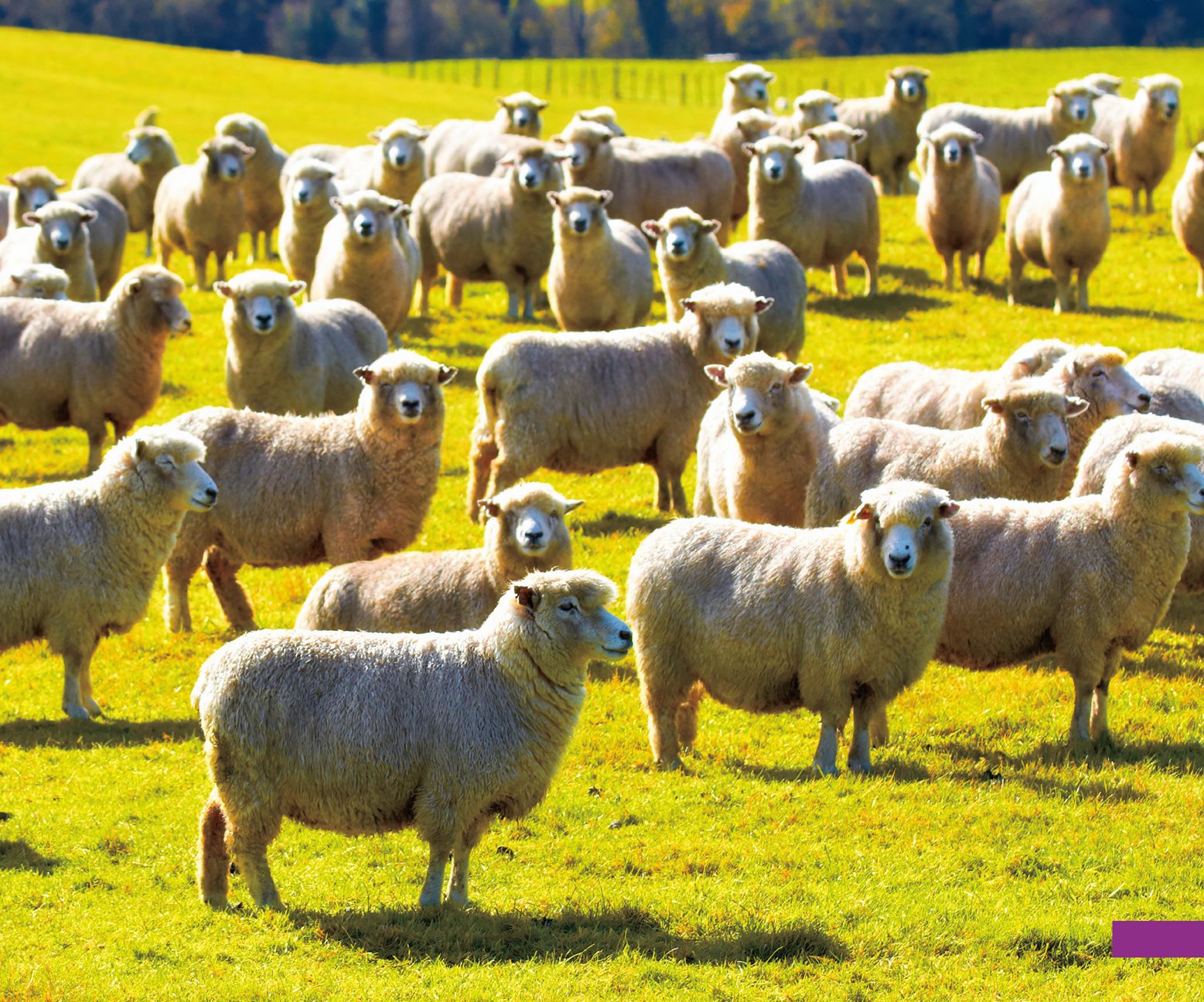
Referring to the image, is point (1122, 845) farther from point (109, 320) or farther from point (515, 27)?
point (515, 27)

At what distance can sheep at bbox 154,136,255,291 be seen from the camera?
874 inches

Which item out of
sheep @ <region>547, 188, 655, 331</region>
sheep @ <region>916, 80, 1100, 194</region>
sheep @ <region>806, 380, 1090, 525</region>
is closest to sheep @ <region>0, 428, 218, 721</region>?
sheep @ <region>806, 380, 1090, 525</region>

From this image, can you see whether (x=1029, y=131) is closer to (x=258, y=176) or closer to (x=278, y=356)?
(x=258, y=176)

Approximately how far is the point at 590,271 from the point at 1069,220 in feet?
20.2

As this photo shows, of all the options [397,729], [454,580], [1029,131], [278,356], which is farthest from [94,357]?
[1029,131]

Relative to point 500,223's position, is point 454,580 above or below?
below

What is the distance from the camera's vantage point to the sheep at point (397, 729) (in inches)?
281

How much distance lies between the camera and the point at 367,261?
18078mm

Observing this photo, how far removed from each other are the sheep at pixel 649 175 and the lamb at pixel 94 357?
8.73 metres

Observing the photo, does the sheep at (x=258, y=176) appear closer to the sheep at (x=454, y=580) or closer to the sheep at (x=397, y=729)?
the sheep at (x=454, y=580)

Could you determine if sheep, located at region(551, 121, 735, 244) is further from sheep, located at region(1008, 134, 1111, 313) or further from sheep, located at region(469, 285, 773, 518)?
sheep, located at region(469, 285, 773, 518)

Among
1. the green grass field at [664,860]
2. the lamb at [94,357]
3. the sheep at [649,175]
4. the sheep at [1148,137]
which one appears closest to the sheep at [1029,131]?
the sheep at [1148,137]

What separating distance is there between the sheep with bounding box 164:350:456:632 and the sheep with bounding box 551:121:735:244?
11.5 metres

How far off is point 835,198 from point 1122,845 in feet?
46.0
